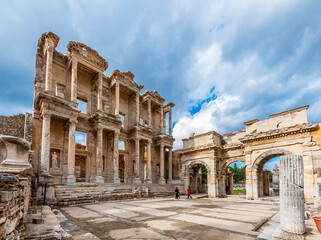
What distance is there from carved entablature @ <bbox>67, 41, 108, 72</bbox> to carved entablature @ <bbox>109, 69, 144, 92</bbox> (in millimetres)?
1704

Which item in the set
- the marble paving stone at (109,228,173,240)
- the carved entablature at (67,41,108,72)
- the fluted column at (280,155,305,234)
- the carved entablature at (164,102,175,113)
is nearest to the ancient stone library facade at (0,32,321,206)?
the carved entablature at (67,41,108,72)

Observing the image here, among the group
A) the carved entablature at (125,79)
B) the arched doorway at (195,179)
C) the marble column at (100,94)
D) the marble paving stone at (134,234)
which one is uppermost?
the carved entablature at (125,79)

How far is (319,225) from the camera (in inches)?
178

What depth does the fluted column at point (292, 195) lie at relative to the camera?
201 inches

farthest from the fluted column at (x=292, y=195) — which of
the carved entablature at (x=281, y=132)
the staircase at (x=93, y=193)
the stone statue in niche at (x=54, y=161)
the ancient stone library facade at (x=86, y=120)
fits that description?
the stone statue in niche at (x=54, y=161)

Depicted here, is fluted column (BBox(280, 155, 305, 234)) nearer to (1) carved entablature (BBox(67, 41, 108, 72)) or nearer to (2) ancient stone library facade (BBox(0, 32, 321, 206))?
(2) ancient stone library facade (BBox(0, 32, 321, 206))

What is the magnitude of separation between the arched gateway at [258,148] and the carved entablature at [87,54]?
1340 centimetres

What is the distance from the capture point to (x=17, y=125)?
55.2ft

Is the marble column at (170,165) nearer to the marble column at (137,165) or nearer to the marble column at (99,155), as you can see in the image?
the marble column at (137,165)

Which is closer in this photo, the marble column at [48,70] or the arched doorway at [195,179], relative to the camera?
the marble column at [48,70]

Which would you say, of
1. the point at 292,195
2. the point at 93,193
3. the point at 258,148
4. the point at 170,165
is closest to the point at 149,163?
the point at 170,165

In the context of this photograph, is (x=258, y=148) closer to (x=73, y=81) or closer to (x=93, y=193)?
(x=93, y=193)

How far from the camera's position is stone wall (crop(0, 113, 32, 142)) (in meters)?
15.9

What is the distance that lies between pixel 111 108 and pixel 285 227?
2056 centimetres
